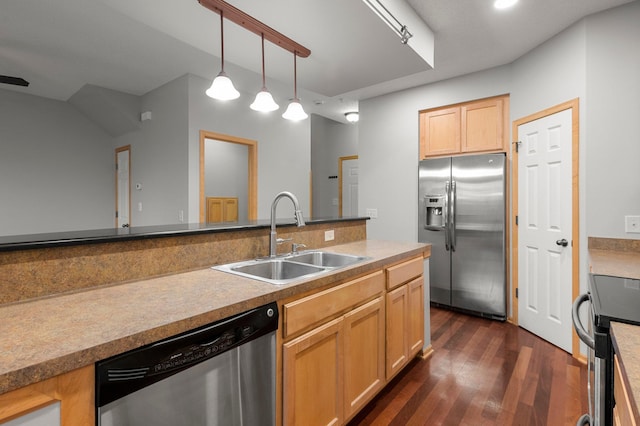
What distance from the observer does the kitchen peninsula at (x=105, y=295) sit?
768mm

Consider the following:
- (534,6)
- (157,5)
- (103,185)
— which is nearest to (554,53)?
(534,6)

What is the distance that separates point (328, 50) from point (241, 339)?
2143 millimetres

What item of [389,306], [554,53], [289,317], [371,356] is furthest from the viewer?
[554,53]

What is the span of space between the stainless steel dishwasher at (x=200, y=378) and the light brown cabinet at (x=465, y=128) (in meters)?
3.13

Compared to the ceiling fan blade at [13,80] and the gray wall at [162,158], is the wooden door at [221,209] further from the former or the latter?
the ceiling fan blade at [13,80]

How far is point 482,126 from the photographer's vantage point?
3504 mm

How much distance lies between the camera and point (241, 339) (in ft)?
3.80

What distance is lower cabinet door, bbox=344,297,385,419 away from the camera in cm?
167

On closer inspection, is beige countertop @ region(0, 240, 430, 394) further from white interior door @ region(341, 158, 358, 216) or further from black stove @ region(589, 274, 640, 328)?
white interior door @ region(341, 158, 358, 216)

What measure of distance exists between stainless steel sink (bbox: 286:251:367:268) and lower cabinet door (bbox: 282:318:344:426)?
56 centimetres

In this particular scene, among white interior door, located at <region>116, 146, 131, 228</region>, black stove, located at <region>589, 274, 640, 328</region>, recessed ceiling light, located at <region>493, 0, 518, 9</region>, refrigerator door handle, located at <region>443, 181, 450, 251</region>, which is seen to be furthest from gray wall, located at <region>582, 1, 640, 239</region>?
white interior door, located at <region>116, 146, 131, 228</region>

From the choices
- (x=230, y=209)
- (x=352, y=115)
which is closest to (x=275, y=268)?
(x=352, y=115)

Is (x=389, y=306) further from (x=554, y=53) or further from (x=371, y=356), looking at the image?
(x=554, y=53)

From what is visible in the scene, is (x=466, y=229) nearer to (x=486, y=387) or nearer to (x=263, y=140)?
(x=486, y=387)
